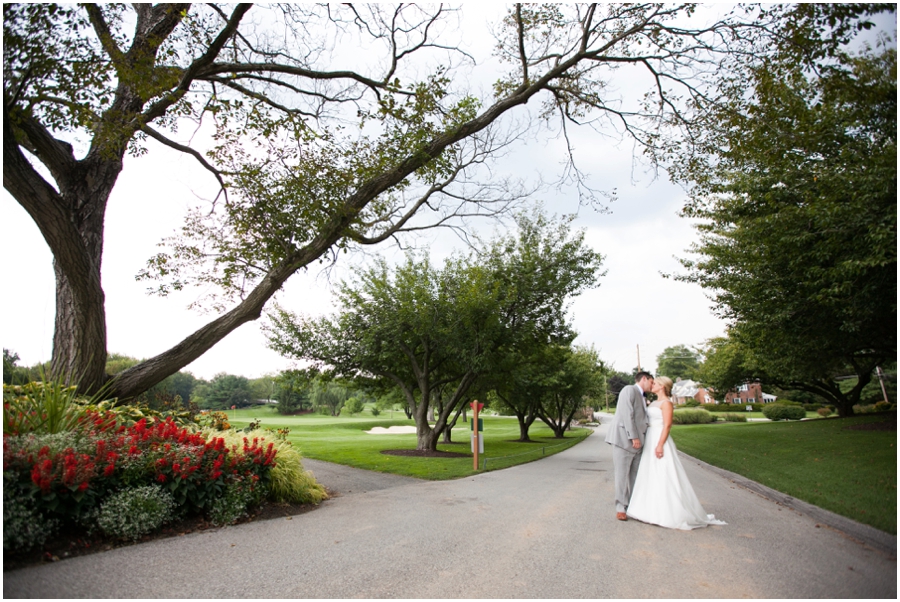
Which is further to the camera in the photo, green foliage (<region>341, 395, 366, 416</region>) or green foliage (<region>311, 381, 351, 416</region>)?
green foliage (<region>341, 395, 366, 416</region>)

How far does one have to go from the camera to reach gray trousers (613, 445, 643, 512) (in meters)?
6.05

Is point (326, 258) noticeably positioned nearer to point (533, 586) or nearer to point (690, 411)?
point (533, 586)

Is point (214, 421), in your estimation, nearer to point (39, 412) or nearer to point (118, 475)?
point (39, 412)

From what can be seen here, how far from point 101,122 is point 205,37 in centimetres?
242

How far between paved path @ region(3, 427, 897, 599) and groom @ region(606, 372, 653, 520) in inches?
15.2

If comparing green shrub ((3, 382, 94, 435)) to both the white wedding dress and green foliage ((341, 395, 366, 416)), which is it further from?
green foliage ((341, 395, 366, 416))

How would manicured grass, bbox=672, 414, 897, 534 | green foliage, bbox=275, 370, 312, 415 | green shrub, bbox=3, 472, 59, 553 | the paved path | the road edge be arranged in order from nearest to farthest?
1. the paved path
2. green shrub, bbox=3, 472, 59, 553
3. the road edge
4. manicured grass, bbox=672, 414, 897, 534
5. green foliage, bbox=275, 370, 312, 415

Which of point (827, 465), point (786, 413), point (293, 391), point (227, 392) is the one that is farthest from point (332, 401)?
point (827, 465)

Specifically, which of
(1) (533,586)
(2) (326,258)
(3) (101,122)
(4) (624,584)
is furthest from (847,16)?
(3) (101,122)

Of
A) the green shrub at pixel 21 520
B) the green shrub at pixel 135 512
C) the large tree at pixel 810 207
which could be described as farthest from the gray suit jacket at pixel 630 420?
the green shrub at pixel 21 520

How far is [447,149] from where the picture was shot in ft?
35.8

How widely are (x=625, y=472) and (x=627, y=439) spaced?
419 mm

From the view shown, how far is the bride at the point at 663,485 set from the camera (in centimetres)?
559

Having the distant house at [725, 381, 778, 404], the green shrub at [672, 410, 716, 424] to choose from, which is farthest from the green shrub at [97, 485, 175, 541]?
the distant house at [725, 381, 778, 404]
